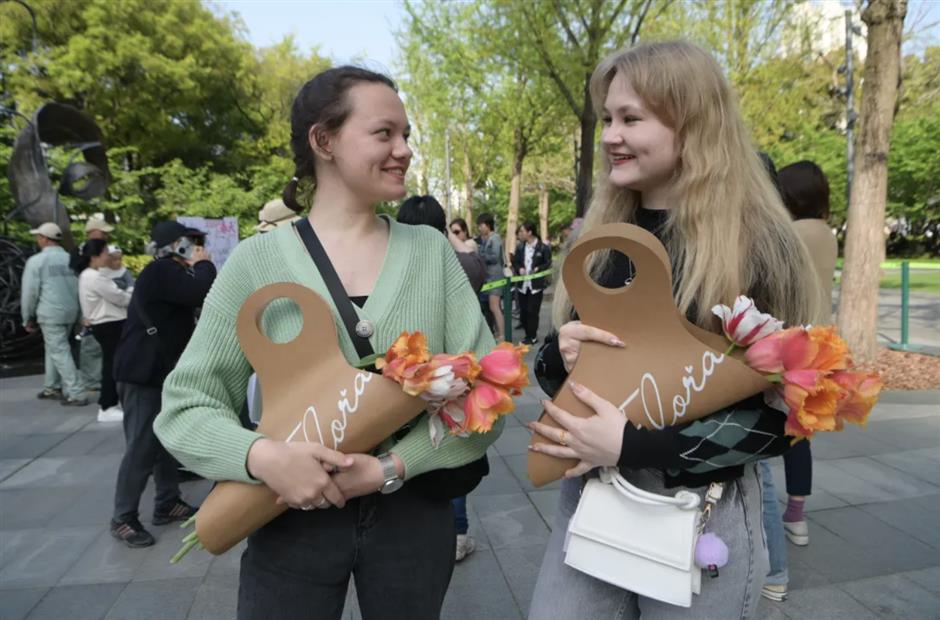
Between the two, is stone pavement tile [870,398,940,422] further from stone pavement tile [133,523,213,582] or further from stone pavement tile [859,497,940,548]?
stone pavement tile [133,523,213,582]

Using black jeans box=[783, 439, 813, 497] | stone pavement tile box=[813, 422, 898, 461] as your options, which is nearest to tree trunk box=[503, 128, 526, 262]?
stone pavement tile box=[813, 422, 898, 461]

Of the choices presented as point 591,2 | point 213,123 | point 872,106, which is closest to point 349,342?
Answer: point 872,106

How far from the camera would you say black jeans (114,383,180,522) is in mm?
3479

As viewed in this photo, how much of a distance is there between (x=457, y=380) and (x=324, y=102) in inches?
29.0

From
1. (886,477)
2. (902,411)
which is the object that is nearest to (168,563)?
(886,477)

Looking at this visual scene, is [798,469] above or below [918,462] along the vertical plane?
above

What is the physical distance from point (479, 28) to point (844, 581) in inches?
490

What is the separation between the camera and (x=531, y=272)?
10.2 m

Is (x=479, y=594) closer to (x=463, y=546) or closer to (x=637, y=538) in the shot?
(x=463, y=546)

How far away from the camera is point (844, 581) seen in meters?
2.85

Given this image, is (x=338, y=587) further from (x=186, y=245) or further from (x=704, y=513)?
(x=186, y=245)

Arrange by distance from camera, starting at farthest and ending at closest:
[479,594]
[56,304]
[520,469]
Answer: [56,304], [520,469], [479,594]

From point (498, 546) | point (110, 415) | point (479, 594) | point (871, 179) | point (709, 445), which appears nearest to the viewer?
point (709, 445)

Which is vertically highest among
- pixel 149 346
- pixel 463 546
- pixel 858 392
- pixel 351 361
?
pixel 351 361
